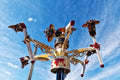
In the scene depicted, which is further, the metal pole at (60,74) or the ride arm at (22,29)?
the ride arm at (22,29)

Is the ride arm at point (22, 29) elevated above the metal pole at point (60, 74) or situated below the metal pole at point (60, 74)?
above

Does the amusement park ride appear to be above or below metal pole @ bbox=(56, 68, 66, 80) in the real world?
above

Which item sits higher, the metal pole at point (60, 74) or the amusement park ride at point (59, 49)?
the amusement park ride at point (59, 49)

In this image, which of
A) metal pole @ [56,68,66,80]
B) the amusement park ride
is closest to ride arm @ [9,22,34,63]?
the amusement park ride

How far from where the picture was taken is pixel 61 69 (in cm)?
1389

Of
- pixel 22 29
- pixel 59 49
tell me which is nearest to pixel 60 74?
pixel 59 49

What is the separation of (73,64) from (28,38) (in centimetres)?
687

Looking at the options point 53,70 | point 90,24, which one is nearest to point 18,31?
point 53,70

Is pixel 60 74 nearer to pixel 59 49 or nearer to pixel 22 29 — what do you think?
pixel 59 49

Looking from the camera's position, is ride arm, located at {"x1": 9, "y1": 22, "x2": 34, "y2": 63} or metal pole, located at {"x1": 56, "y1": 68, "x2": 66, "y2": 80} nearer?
metal pole, located at {"x1": 56, "y1": 68, "x2": 66, "y2": 80}

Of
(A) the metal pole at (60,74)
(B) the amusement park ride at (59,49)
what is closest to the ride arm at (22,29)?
(B) the amusement park ride at (59,49)

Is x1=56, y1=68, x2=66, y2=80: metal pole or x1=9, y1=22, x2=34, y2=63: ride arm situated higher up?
x1=9, y1=22, x2=34, y2=63: ride arm

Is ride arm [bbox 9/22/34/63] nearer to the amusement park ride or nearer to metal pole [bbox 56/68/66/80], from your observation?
the amusement park ride

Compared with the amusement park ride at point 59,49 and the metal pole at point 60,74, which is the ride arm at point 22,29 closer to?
the amusement park ride at point 59,49
